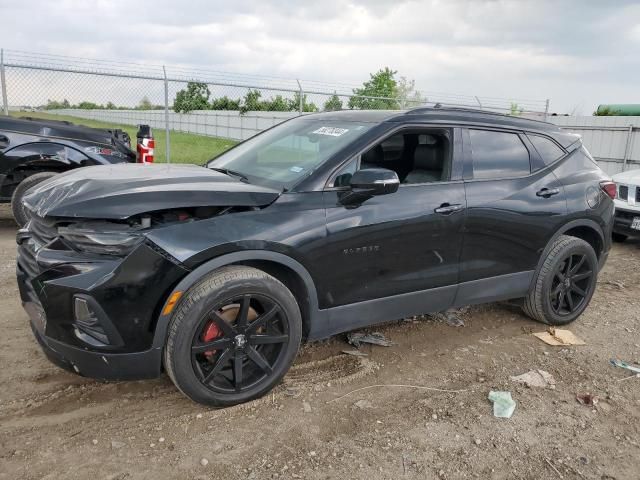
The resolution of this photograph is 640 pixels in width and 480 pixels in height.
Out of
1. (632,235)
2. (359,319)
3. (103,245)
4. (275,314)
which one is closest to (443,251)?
(359,319)

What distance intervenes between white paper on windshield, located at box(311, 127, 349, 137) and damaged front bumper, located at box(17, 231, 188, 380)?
4.89 ft

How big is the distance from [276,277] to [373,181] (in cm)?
81

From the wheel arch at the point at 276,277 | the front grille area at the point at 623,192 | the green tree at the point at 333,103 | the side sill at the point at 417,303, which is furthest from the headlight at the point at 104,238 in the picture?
the green tree at the point at 333,103

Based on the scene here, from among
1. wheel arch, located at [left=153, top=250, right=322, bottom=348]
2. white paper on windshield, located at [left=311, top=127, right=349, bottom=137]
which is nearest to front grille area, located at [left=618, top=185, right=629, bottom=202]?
white paper on windshield, located at [left=311, top=127, right=349, bottom=137]

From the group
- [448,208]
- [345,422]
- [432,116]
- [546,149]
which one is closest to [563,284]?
[546,149]

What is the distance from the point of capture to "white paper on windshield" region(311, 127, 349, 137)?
358cm

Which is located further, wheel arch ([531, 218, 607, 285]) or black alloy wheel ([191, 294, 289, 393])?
wheel arch ([531, 218, 607, 285])

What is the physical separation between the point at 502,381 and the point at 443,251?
96cm

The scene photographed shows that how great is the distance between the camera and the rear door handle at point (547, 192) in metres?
4.09

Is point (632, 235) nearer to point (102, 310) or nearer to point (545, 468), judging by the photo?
point (545, 468)

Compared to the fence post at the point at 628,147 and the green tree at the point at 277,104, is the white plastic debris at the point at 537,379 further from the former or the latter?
the green tree at the point at 277,104

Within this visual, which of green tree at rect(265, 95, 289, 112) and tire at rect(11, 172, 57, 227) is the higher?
green tree at rect(265, 95, 289, 112)

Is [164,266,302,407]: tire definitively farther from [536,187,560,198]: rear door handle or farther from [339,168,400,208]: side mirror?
[536,187,560,198]: rear door handle

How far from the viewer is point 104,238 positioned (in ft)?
8.68
